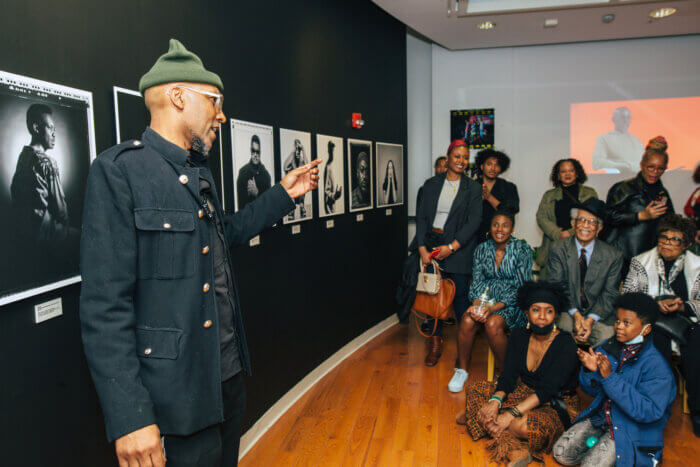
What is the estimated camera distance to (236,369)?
1.50 m

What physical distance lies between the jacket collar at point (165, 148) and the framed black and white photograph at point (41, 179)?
38 centimetres

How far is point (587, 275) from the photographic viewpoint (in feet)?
11.8

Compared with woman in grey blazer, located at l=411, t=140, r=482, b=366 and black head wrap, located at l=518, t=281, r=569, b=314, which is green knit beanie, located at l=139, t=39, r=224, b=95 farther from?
woman in grey blazer, located at l=411, t=140, r=482, b=366

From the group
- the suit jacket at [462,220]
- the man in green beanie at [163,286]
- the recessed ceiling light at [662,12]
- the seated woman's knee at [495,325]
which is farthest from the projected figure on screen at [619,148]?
the man in green beanie at [163,286]

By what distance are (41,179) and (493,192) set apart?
4.21 metres

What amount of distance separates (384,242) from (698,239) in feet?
9.42

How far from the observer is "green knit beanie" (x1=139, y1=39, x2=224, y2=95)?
4.39ft

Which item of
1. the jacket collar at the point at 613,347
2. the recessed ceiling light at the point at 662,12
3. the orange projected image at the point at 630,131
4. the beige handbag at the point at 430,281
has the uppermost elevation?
the recessed ceiling light at the point at 662,12

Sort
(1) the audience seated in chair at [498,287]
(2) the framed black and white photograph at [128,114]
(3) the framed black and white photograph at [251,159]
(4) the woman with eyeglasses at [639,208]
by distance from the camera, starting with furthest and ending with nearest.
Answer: (4) the woman with eyeglasses at [639,208] < (1) the audience seated in chair at [498,287] < (3) the framed black and white photograph at [251,159] < (2) the framed black and white photograph at [128,114]

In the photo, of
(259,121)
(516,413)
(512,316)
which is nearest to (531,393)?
(516,413)

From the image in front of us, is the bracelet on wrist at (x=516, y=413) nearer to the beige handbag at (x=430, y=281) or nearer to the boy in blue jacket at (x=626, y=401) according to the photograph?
the boy in blue jacket at (x=626, y=401)

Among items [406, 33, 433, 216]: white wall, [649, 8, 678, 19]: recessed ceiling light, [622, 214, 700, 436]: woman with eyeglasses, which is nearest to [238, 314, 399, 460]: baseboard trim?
[406, 33, 433, 216]: white wall

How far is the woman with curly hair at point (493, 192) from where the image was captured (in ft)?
15.7

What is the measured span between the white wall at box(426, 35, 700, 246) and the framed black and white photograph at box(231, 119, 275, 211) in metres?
3.91
